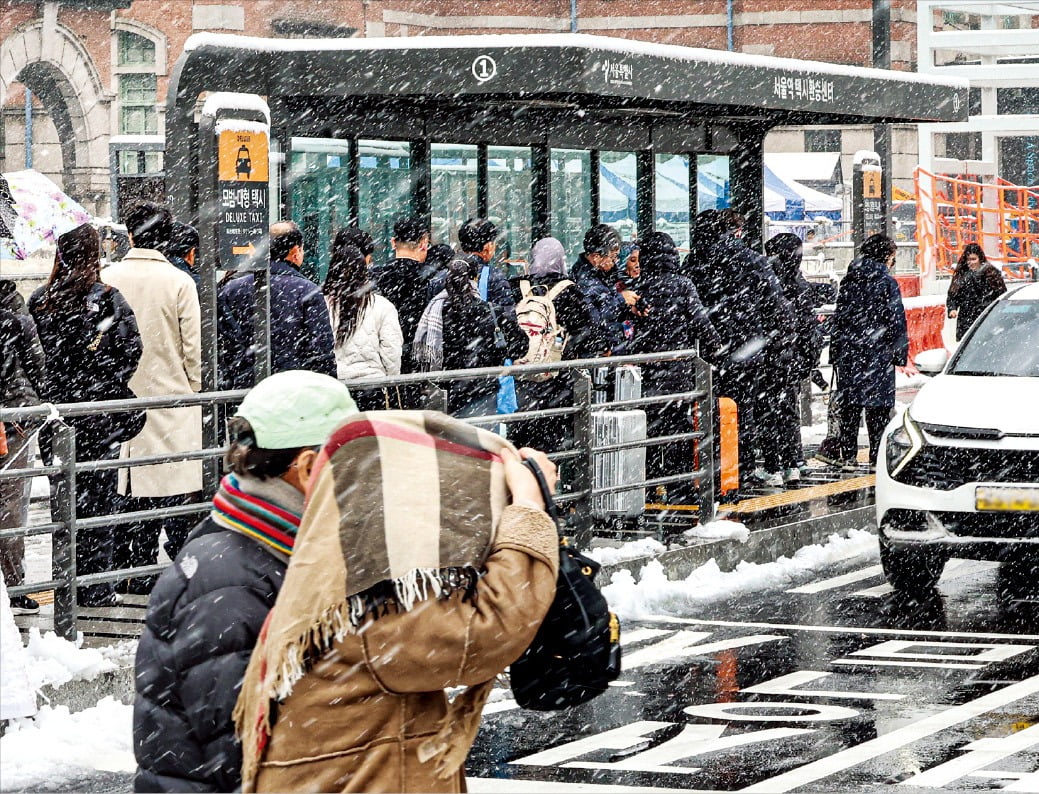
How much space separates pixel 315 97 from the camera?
42.5 ft

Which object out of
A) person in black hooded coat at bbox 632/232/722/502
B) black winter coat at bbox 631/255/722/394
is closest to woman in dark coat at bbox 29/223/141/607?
person in black hooded coat at bbox 632/232/722/502

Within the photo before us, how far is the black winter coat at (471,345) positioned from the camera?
35.7ft

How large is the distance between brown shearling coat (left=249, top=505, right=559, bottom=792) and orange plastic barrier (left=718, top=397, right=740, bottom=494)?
9.22m

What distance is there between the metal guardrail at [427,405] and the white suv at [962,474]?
1443 millimetres

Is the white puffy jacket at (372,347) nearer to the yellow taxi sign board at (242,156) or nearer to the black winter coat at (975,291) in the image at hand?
the yellow taxi sign board at (242,156)

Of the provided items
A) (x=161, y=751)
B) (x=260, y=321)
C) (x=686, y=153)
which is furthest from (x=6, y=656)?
(x=686, y=153)

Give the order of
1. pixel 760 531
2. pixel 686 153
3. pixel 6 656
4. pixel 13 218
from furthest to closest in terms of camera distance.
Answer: pixel 686 153, pixel 760 531, pixel 13 218, pixel 6 656

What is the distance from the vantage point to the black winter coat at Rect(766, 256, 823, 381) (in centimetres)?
1389

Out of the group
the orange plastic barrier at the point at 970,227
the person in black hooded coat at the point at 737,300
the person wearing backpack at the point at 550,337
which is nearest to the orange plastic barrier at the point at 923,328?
the orange plastic barrier at the point at 970,227

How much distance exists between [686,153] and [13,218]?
343 inches

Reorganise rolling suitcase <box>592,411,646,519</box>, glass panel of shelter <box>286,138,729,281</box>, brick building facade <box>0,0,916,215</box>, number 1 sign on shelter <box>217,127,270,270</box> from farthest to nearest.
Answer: brick building facade <box>0,0,916,215</box>
glass panel of shelter <box>286,138,729,281</box>
rolling suitcase <box>592,411,646,519</box>
number 1 sign on shelter <box>217,127,270,270</box>

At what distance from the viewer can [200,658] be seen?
3.48m

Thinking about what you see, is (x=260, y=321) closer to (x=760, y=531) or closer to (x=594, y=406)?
(x=594, y=406)

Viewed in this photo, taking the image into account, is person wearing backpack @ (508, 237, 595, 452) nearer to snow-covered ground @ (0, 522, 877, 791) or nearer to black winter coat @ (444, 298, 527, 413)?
black winter coat @ (444, 298, 527, 413)
